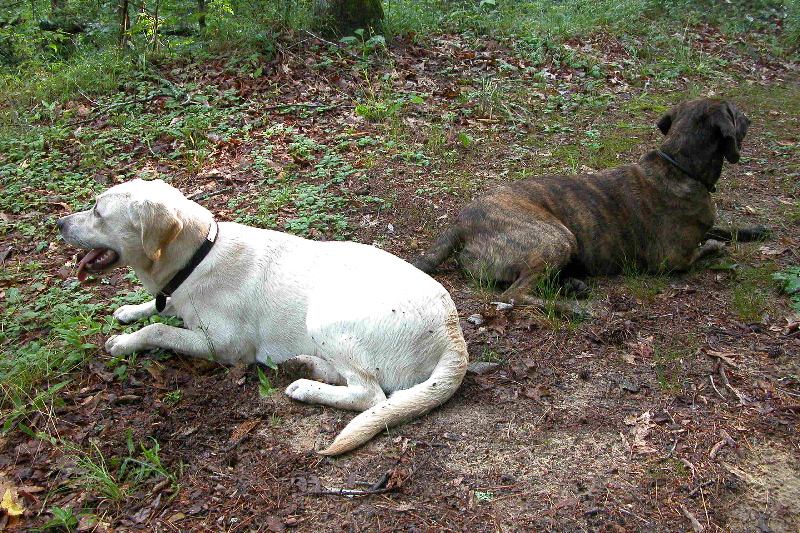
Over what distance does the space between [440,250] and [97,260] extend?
2.56m

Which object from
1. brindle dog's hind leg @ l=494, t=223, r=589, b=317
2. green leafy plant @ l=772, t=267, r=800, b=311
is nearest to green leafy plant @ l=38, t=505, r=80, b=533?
brindle dog's hind leg @ l=494, t=223, r=589, b=317

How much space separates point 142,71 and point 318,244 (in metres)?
5.68

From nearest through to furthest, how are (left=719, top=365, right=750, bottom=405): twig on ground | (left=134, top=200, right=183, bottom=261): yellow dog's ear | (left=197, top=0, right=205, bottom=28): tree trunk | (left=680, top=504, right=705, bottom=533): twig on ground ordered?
1. (left=680, top=504, right=705, bottom=533): twig on ground
2. (left=719, top=365, right=750, bottom=405): twig on ground
3. (left=134, top=200, right=183, bottom=261): yellow dog's ear
4. (left=197, top=0, right=205, bottom=28): tree trunk

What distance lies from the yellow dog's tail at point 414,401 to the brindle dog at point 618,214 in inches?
57.5

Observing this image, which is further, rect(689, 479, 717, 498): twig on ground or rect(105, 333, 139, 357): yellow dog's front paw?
rect(105, 333, 139, 357): yellow dog's front paw

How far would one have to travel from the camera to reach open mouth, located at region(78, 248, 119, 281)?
3.71m

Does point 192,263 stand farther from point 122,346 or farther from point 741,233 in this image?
point 741,233

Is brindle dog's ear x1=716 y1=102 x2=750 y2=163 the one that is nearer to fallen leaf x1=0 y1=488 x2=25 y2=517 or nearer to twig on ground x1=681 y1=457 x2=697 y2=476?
twig on ground x1=681 y1=457 x2=697 y2=476

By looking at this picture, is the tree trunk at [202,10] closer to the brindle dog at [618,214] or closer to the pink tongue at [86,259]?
the brindle dog at [618,214]

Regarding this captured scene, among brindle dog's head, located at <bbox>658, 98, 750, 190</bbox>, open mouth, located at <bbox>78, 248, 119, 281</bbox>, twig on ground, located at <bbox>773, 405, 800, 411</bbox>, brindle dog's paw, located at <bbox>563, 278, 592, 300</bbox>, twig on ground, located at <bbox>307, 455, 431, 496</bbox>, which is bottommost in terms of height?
twig on ground, located at <bbox>307, 455, 431, 496</bbox>

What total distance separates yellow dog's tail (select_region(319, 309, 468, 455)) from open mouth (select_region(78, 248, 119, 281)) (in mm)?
1817

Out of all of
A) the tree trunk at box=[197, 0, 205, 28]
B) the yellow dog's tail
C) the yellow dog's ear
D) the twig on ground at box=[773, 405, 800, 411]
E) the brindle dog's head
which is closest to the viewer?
the yellow dog's tail

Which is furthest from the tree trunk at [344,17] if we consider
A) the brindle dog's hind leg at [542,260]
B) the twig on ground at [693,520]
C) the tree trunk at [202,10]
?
the twig on ground at [693,520]

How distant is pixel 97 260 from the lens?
372 cm
